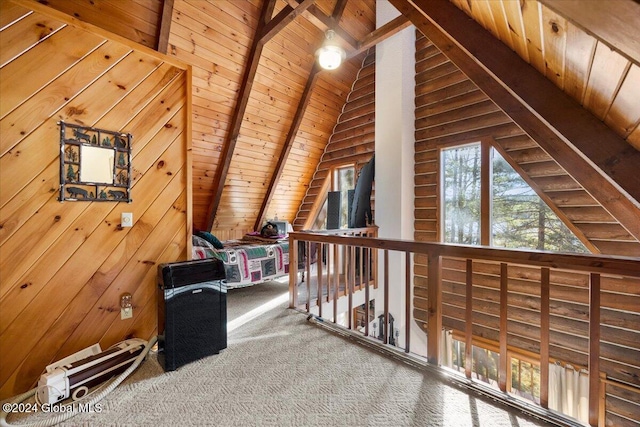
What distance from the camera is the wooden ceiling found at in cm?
105

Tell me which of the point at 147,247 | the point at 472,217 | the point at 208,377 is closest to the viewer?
the point at 208,377

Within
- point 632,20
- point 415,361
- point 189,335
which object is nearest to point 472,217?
point 415,361

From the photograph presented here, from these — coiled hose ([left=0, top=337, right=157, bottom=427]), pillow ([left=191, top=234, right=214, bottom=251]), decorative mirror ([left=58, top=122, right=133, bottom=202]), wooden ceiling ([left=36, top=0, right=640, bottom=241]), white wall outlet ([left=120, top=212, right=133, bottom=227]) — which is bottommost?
coiled hose ([left=0, top=337, right=157, bottom=427])

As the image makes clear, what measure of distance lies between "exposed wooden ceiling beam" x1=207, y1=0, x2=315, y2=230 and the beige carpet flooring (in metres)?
3.18

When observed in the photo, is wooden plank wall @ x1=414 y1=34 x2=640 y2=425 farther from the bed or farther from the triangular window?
the bed

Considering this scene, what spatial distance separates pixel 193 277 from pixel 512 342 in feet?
12.0

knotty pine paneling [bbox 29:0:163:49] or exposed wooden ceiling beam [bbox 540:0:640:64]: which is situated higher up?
knotty pine paneling [bbox 29:0:163:49]

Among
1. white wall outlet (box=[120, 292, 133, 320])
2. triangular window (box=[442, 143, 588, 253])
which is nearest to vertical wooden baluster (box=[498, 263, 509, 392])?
triangular window (box=[442, 143, 588, 253])

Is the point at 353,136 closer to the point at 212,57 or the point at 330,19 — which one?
the point at 330,19

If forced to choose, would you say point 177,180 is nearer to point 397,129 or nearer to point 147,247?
point 147,247

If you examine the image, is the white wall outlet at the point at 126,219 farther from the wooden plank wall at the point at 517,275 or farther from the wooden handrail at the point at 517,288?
the wooden plank wall at the point at 517,275

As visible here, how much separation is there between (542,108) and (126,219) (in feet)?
8.90

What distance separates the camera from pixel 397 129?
4074mm

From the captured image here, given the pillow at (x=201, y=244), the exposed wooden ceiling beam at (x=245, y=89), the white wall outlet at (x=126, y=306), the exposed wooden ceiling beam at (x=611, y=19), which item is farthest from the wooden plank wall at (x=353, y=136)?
the exposed wooden ceiling beam at (x=611, y=19)
